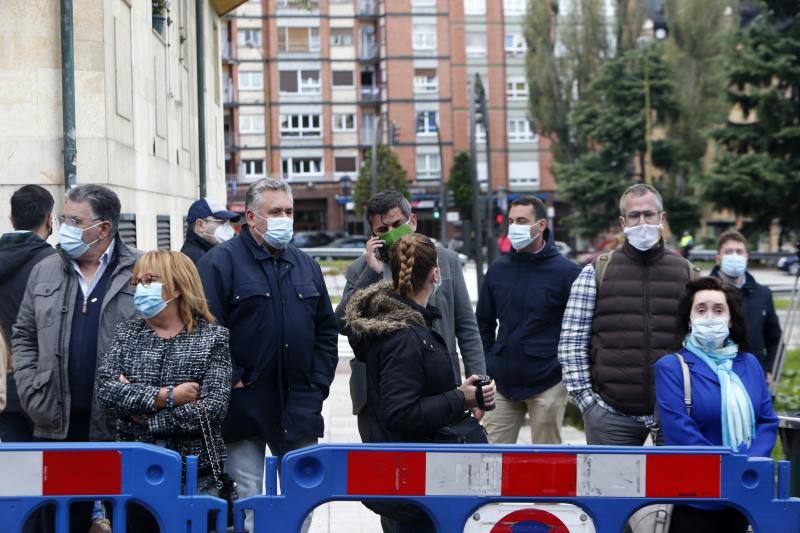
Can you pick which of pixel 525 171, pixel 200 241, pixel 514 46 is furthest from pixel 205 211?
pixel 514 46

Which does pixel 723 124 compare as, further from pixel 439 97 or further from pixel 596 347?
pixel 596 347

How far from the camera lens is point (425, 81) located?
77.1m

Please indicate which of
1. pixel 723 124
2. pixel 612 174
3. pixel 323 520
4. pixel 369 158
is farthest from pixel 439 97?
pixel 323 520

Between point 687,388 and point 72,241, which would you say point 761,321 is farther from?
point 72,241

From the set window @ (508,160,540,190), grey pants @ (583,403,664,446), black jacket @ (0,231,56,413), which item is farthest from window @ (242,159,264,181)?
grey pants @ (583,403,664,446)

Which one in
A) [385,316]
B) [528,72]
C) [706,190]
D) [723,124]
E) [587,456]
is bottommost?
[587,456]

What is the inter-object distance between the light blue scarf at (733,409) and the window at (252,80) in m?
73.6

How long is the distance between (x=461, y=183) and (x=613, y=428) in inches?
2656

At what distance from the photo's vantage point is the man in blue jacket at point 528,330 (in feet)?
23.0

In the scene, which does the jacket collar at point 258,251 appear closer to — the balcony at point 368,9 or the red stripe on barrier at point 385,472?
the red stripe on barrier at point 385,472

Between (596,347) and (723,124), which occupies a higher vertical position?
(723,124)

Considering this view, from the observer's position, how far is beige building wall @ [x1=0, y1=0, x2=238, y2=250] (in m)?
9.58

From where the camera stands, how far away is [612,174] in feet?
182

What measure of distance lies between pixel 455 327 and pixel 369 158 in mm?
63226
